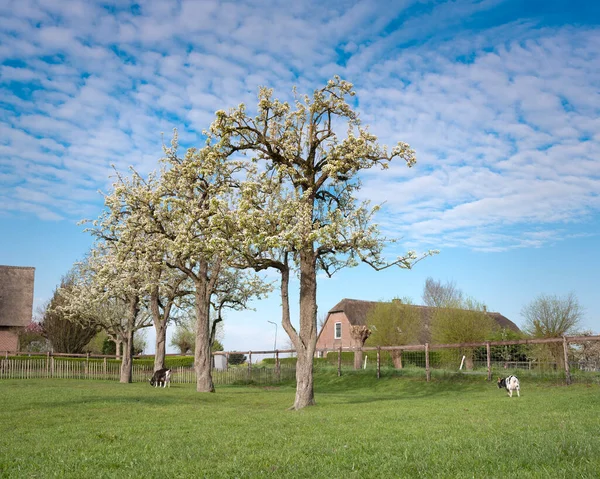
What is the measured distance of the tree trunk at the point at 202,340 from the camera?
29.1 metres

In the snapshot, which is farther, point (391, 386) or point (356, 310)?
point (356, 310)

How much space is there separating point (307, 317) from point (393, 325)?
1026 inches

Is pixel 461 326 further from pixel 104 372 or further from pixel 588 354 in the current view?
pixel 104 372

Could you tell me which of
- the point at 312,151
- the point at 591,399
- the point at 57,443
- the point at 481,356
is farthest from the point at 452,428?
the point at 481,356

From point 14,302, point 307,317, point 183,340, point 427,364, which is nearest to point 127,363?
point 427,364

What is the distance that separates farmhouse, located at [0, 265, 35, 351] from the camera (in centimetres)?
5044

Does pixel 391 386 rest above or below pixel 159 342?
below

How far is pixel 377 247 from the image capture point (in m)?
20.8

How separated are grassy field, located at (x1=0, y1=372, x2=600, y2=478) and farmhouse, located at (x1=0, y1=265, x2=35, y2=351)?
3655 cm

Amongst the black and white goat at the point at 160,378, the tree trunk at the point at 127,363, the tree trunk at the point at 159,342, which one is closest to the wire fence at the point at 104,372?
the tree trunk at the point at 127,363

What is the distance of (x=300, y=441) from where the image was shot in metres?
10.4

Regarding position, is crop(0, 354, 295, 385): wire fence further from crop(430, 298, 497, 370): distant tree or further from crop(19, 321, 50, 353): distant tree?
crop(19, 321, 50, 353): distant tree

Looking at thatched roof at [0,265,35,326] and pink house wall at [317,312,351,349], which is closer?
thatched roof at [0,265,35,326]

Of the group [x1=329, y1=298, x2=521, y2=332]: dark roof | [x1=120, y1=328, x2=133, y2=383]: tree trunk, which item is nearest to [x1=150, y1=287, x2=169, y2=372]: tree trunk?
[x1=120, y1=328, x2=133, y2=383]: tree trunk
